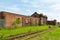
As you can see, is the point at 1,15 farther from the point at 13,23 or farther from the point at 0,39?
the point at 0,39

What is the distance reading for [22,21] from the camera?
3894 cm

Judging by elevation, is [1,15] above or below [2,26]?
above

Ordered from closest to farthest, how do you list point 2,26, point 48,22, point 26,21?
1. point 2,26
2. point 26,21
3. point 48,22

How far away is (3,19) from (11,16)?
8.03 ft

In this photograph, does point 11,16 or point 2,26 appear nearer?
point 2,26

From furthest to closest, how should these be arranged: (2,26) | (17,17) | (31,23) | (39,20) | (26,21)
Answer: (39,20), (31,23), (26,21), (17,17), (2,26)

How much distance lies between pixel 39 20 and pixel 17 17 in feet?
58.2

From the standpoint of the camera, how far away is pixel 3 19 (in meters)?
30.6

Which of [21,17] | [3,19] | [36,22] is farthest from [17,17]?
[36,22]

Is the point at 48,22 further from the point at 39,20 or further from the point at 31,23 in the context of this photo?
the point at 31,23

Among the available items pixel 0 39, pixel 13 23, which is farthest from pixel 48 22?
pixel 0 39

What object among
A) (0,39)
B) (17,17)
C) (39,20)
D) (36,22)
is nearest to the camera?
(0,39)

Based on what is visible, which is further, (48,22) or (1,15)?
(48,22)

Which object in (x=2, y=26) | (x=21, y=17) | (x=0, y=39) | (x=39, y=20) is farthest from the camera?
(x=39, y=20)
